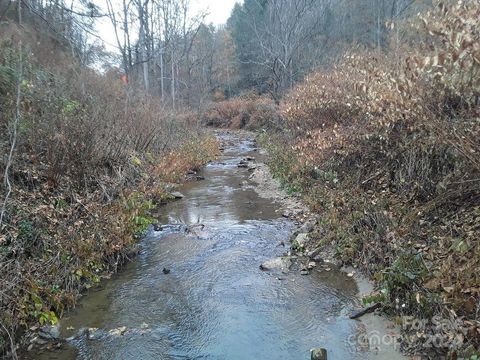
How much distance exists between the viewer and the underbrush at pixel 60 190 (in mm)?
4855

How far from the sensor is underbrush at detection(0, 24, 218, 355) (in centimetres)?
486

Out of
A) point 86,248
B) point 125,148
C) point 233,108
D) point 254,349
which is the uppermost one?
point 233,108

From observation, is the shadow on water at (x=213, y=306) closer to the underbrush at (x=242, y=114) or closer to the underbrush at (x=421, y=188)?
the underbrush at (x=421, y=188)

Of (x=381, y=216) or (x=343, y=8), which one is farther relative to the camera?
(x=343, y=8)

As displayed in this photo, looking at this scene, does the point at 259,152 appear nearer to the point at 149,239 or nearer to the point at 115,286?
the point at 149,239

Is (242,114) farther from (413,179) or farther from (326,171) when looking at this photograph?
(413,179)

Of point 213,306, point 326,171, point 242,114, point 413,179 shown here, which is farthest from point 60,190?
point 242,114

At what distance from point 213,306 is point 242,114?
24618 mm

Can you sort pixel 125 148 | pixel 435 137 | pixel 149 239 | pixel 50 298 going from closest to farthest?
pixel 50 298, pixel 435 137, pixel 149 239, pixel 125 148

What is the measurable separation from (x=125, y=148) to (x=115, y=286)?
16.1 feet

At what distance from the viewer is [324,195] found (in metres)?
8.24

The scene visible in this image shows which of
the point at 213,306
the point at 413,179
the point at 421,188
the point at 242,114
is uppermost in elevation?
the point at 242,114

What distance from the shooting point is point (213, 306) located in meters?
5.01

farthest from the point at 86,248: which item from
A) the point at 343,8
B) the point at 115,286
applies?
the point at 343,8
